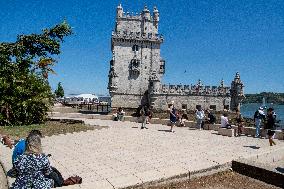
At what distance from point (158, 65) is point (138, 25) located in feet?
26.0

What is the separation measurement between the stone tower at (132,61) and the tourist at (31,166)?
149ft

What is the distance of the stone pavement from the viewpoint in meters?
8.71

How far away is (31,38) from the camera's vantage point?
2614 centimetres

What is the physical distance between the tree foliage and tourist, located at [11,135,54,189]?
16866mm

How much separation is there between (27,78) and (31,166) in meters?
19.3

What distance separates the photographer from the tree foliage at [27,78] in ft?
72.7

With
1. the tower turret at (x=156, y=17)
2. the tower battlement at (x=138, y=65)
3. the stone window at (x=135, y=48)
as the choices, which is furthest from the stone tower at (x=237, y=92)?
the stone window at (x=135, y=48)

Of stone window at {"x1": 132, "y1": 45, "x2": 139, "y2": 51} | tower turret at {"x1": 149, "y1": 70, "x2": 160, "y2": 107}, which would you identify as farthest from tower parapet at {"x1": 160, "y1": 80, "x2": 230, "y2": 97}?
stone window at {"x1": 132, "y1": 45, "x2": 139, "y2": 51}

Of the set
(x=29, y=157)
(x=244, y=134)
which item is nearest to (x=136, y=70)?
(x=244, y=134)

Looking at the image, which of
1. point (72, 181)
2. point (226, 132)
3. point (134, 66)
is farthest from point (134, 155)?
point (134, 66)

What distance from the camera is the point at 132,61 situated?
171 feet

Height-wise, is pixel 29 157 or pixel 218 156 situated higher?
pixel 29 157

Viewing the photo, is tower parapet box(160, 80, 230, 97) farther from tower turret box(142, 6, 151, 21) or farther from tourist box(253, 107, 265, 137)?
tourist box(253, 107, 265, 137)

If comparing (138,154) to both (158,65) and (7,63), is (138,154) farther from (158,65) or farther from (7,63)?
(158,65)
